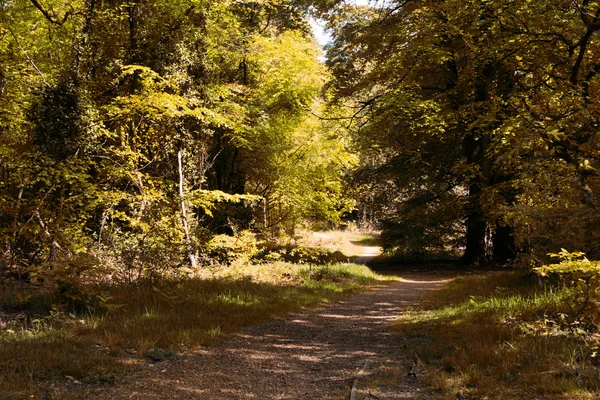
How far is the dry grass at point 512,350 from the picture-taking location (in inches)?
164

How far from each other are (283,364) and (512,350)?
116 inches

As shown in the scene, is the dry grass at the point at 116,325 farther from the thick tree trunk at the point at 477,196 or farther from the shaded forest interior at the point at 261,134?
the thick tree trunk at the point at 477,196

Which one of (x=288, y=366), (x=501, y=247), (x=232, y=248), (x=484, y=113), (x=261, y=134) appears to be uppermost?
(x=261, y=134)

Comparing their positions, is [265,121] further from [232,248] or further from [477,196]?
[477,196]

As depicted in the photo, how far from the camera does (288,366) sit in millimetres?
5754

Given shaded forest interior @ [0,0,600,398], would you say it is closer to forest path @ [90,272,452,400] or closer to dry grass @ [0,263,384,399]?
dry grass @ [0,263,384,399]

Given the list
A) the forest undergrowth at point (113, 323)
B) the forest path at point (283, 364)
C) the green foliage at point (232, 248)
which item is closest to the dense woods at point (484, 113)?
the forest path at point (283, 364)

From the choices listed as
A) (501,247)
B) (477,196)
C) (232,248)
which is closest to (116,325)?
(232,248)

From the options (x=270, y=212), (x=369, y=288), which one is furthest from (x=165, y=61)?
(x=369, y=288)

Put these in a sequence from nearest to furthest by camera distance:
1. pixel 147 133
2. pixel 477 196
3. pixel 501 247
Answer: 1. pixel 147 133
2. pixel 477 196
3. pixel 501 247

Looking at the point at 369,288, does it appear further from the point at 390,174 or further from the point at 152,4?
the point at 152,4

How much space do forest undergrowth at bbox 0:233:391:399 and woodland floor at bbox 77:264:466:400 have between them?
0.31 metres

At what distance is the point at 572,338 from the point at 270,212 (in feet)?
49.0

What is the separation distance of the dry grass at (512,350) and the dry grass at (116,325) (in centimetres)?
336
